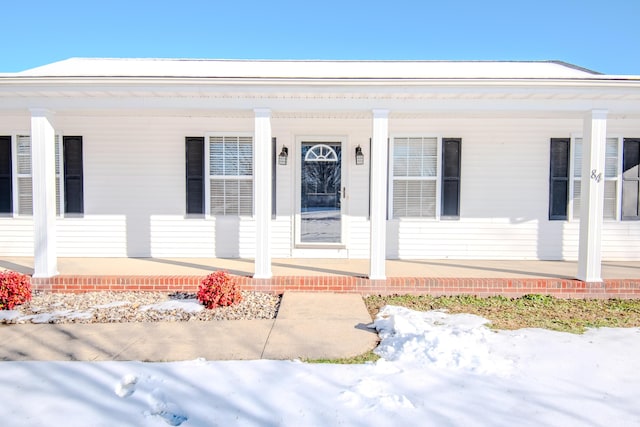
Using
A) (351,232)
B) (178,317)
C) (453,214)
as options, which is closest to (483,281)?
(453,214)

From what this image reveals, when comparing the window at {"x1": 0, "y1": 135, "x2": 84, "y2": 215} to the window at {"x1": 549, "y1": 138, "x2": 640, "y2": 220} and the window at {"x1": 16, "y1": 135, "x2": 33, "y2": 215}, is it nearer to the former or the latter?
the window at {"x1": 16, "y1": 135, "x2": 33, "y2": 215}

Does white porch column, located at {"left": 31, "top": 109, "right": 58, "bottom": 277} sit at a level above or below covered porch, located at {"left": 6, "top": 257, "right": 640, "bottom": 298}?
above

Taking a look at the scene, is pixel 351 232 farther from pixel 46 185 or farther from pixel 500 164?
pixel 46 185

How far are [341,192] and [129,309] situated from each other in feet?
12.2

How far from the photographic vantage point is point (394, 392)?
9.50 ft

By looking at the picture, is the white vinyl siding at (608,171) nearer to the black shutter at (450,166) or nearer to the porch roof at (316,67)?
the porch roof at (316,67)

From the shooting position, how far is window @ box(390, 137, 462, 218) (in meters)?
7.16

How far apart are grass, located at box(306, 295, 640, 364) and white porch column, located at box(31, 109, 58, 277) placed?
4.12 meters

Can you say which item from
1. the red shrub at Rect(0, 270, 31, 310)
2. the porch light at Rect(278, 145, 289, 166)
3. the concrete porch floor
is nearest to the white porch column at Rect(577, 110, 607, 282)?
the concrete porch floor

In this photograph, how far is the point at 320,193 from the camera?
7.25 metres

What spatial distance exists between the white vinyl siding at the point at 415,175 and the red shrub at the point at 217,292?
3.38 metres

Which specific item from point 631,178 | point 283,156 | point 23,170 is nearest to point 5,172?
point 23,170

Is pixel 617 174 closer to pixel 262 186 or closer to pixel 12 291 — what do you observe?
pixel 262 186

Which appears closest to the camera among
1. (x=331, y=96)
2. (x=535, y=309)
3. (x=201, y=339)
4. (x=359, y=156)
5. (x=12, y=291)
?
(x=201, y=339)
